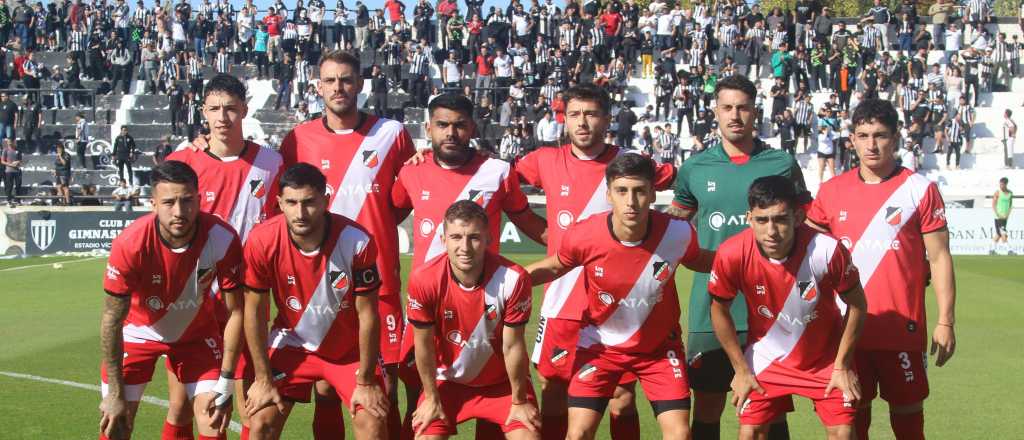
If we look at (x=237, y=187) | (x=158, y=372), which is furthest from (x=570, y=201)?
(x=158, y=372)

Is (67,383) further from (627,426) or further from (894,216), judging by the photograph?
(894,216)

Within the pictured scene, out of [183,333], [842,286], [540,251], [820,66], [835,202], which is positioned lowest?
[540,251]

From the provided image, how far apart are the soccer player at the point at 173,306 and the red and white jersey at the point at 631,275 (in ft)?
6.71

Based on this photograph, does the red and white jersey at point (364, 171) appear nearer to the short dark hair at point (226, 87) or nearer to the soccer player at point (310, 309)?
the short dark hair at point (226, 87)

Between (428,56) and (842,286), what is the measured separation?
97.8ft

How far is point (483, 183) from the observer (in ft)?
23.7

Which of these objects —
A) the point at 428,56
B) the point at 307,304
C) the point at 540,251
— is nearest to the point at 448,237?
the point at 307,304

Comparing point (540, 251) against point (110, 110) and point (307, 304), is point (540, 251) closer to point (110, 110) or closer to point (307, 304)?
point (110, 110)

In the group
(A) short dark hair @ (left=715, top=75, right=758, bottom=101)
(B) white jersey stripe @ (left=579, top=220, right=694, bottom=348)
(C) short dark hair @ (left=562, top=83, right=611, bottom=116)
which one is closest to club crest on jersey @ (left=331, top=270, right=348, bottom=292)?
(B) white jersey stripe @ (left=579, top=220, right=694, bottom=348)

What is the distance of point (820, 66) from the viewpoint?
33.9m

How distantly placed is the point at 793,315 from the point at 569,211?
1564 millimetres

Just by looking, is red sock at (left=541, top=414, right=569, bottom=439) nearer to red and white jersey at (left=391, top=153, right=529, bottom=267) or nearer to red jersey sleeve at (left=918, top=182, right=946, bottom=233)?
red and white jersey at (left=391, top=153, right=529, bottom=267)

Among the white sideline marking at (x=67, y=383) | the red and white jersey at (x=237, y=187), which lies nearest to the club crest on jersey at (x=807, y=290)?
the red and white jersey at (x=237, y=187)

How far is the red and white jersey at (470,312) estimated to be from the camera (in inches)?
254
